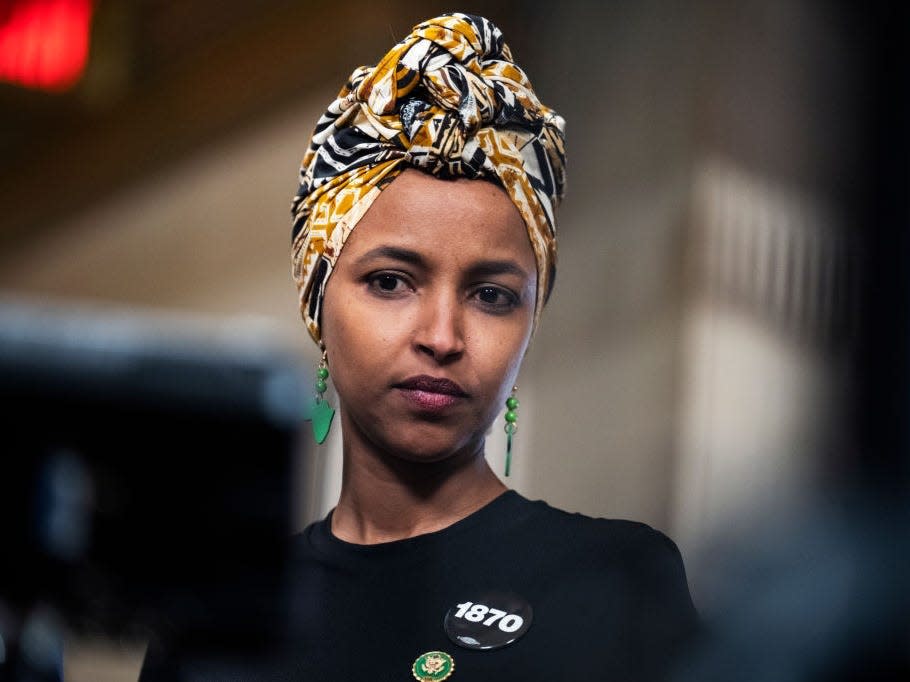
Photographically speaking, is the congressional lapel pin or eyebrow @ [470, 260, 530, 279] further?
eyebrow @ [470, 260, 530, 279]

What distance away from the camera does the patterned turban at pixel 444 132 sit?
1428mm

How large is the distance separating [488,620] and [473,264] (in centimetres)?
41

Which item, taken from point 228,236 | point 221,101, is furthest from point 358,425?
A: point 221,101

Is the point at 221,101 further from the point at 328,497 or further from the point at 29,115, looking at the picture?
the point at 328,497

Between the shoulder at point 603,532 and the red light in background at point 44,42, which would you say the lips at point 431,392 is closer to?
the shoulder at point 603,532

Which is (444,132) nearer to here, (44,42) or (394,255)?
(394,255)

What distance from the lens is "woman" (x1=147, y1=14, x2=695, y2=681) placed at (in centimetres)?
130

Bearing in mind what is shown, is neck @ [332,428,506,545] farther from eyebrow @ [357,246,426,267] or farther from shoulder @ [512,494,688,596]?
eyebrow @ [357,246,426,267]

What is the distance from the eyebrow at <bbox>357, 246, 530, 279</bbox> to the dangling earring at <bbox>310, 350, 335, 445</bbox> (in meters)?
0.18

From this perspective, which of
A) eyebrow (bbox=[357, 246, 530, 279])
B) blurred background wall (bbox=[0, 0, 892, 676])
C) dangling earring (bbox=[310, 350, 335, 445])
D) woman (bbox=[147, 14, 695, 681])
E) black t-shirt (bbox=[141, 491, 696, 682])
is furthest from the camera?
dangling earring (bbox=[310, 350, 335, 445])

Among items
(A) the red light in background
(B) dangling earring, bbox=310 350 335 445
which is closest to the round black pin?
(B) dangling earring, bbox=310 350 335 445

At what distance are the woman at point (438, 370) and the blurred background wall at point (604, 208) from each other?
4 cm

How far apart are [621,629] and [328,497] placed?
0.54 metres

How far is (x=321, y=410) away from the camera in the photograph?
5.02ft
